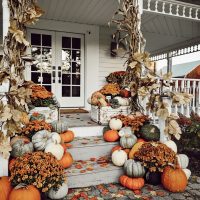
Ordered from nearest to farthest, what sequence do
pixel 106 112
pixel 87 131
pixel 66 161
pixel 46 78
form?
pixel 66 161 → pixel 87 131 → pixel 106 112 → pixel 46 78

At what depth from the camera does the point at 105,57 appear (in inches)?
284

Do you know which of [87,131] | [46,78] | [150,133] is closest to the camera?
[150,133]

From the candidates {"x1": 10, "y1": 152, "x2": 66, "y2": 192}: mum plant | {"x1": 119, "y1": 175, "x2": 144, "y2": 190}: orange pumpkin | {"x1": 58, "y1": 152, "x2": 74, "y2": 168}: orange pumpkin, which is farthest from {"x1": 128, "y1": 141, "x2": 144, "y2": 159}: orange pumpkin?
{"x1": 10, "y1": 152, "x2": 66, "y2": 192}: mum plant

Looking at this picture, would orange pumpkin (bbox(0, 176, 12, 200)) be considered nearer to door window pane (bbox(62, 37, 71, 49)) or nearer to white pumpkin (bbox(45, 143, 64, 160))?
white pumpkin (bbox(45, 143, 64, 160))

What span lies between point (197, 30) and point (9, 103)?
7.00m

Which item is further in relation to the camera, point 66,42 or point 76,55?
point 76,55

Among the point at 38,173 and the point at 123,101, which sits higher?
the point at 123,101

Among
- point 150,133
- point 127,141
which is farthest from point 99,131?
point 150,133

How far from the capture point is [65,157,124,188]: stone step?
10.4ft

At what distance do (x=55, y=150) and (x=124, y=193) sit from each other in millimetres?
1020

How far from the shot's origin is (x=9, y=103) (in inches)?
115

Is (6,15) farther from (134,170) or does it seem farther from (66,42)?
(66,42)

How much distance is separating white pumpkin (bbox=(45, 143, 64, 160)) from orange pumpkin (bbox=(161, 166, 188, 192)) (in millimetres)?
1373

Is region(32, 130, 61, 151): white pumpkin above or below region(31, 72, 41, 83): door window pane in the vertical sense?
below
